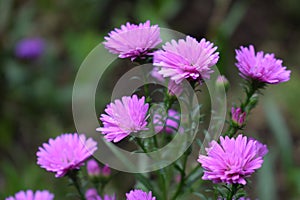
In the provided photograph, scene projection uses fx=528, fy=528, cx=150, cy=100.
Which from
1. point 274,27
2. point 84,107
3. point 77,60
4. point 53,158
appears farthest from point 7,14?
point 53,158

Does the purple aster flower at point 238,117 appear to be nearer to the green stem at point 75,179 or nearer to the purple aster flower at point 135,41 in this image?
the purple aster flower at point 135,41

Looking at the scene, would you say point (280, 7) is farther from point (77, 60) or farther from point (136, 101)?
point (136, 101)

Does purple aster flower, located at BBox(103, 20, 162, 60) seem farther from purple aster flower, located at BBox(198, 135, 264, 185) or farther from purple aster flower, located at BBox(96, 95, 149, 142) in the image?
purple aster flower, located at BBox(198, 135, 264, 185)

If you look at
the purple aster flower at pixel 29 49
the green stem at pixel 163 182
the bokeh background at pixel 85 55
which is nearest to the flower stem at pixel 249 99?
the green stem at pixel 163 182

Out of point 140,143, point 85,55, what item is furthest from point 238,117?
point 85,55

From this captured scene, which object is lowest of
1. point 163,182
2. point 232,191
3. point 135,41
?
point 232,191

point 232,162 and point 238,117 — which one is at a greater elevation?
point 238,117

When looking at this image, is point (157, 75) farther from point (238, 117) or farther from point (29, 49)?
point (29, 49)

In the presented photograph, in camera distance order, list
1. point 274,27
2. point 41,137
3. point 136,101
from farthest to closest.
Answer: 1. point 274,27
2. point 41,137
3. point 136,101
